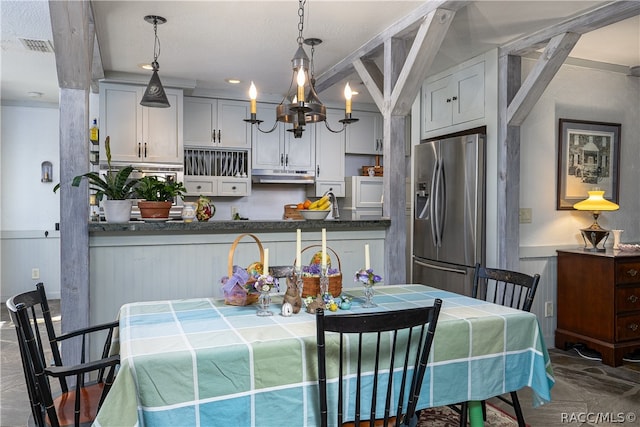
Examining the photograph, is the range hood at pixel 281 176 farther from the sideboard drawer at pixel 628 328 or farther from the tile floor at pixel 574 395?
the sideboard drawer at pixel 628 328

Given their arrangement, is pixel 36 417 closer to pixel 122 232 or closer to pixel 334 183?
pixel 122 232

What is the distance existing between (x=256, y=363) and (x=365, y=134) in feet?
17.1

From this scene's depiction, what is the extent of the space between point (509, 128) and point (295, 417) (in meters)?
3.09

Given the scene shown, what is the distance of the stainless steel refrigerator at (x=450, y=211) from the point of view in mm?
3982

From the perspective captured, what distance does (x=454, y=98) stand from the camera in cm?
444

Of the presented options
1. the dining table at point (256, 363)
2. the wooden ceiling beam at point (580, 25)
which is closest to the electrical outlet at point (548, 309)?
the wooden ceiling beam at point (580, 25)

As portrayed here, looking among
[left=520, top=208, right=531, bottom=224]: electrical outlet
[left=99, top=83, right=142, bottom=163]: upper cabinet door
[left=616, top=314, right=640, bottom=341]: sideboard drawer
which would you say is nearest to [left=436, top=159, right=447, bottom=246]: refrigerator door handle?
[left=520, top=208, right=531, bottom=224]: electrical outlet

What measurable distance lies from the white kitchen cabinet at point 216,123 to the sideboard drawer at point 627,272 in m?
3.98

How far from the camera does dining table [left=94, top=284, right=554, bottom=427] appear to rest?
1395 millimetres

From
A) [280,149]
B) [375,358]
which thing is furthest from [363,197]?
[375,358]

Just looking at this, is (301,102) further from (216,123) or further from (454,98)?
(216,123)

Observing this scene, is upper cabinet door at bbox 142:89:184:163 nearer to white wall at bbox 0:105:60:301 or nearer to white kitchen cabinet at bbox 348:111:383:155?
white wall at bbox 0:105:60:301

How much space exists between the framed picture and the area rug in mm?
2097

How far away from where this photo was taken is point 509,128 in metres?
3.83
